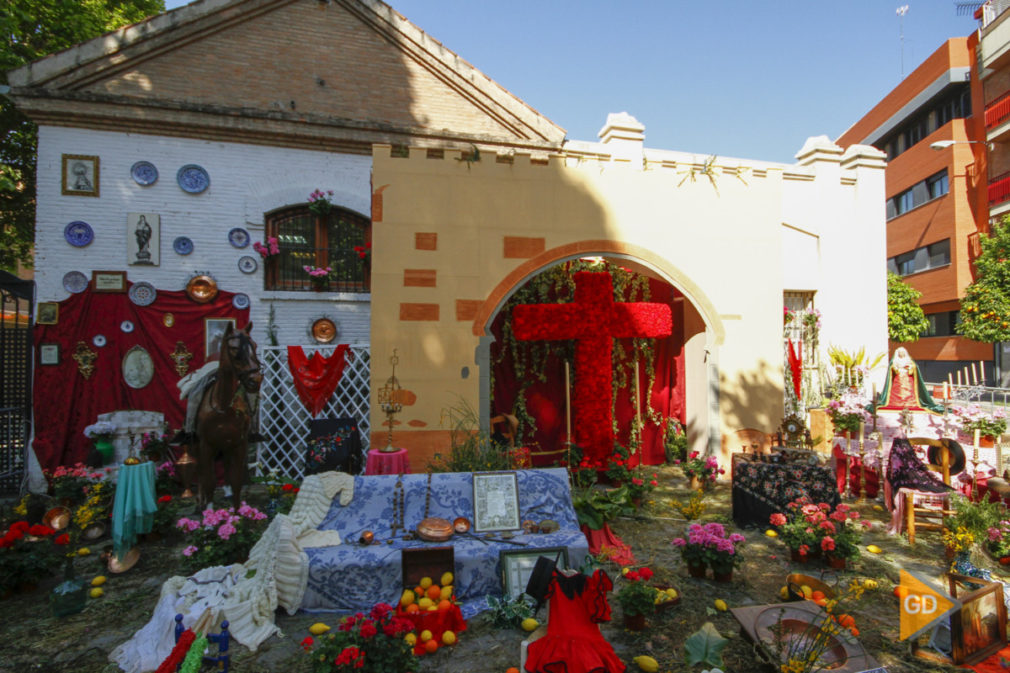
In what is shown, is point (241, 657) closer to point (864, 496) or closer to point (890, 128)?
point (864, 496)

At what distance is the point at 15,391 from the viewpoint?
31.7 ft

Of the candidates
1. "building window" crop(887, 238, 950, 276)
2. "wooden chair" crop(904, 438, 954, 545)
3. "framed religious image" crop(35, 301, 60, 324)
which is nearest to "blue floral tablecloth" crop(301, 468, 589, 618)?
"wooden chair" crop(904, 438, 954, 545)

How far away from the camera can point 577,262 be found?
1027cm

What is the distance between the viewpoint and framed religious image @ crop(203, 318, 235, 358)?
1034 cm

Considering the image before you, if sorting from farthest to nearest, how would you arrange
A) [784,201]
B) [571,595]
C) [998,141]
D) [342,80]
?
[998,141]
[784,201]
[342,80]
[571,595]

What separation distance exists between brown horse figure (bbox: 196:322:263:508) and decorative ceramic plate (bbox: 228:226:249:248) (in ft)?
14.9

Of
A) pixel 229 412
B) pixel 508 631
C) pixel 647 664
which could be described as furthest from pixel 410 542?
A: pixel 229 412

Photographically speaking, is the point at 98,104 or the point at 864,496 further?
the point at 98,104

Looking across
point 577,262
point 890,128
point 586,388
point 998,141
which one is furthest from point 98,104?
point 890,128

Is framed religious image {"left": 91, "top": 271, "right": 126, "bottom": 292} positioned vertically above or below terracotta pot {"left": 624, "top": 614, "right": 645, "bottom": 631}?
above

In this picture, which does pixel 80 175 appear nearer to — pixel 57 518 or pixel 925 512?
pixel 57 518

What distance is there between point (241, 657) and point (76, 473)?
18.1ft

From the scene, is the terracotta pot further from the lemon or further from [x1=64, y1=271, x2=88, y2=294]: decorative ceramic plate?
[x1=64, y1=271, x2=88, y2=294]: decorative ceramic plate

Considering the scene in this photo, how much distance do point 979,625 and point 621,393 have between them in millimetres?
6546
